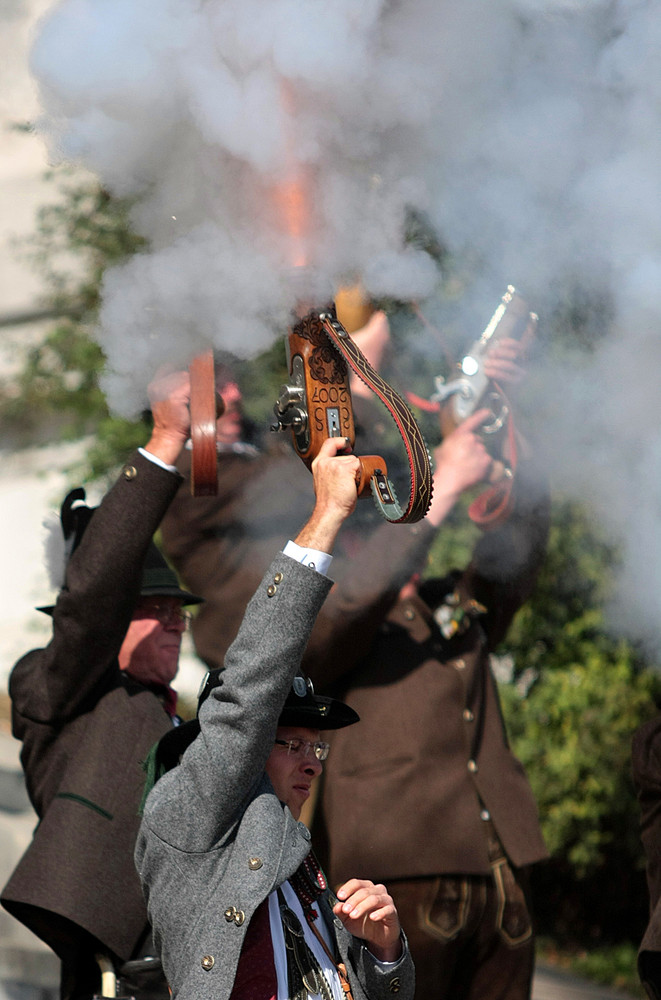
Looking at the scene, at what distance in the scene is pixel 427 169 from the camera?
2586mm

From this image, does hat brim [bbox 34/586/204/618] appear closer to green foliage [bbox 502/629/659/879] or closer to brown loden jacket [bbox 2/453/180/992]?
brown loden jacket [bbox 2/453/180/992]

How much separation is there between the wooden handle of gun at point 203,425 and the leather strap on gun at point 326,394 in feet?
0.68

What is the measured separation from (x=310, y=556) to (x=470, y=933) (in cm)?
159

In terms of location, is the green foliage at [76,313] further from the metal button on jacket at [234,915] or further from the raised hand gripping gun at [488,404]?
the metal button on jacket at [234,915]

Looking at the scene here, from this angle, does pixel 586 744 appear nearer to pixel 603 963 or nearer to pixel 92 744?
pixel 603 963

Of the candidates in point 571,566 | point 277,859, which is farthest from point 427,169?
point 571,566

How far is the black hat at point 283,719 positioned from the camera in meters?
2.06

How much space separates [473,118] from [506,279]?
1.85ft

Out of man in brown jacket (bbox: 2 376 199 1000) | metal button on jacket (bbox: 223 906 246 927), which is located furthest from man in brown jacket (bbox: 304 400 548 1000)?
metal button on jacket (bbox: 223 906 246 927)

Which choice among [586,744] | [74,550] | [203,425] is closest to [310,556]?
[203,425]

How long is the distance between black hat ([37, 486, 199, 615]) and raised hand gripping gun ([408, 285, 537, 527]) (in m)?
0.87

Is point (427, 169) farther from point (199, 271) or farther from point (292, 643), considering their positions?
point (292, 643)

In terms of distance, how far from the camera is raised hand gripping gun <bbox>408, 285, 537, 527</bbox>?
3076 millimetres

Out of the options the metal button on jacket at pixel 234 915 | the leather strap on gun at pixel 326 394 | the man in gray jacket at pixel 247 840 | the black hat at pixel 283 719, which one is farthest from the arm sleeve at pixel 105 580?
the metal button on jacket at pixel 234 915
